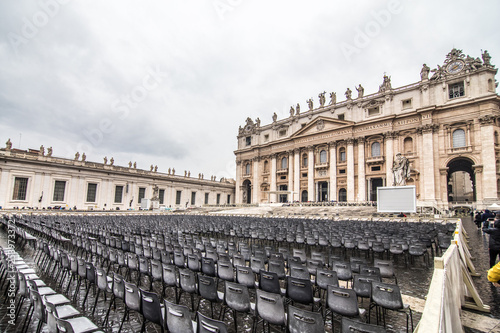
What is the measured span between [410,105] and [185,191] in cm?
4370

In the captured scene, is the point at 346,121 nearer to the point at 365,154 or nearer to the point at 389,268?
the point at 365,154

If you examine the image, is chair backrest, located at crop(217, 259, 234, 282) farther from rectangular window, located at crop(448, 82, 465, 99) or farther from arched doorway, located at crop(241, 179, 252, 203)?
arched doorway, located at crop(241, 179, 252, 203)

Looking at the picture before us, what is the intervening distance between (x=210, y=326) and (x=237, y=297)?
1.45 meters

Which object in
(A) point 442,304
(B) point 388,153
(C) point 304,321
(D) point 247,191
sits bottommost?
(C) point 304,321

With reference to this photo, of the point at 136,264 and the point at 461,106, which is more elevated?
the point at 461,106

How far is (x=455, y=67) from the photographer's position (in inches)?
1320

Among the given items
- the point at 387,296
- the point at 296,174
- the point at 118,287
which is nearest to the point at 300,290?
the point at 387,296

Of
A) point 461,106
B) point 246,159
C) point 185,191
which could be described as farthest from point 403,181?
point 185,191

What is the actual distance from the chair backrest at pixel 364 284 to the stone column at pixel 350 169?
37291 millimetres

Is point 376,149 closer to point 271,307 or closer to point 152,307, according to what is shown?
point 271,307

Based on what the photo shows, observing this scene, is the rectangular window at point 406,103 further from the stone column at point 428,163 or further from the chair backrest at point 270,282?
the chair backrest at point 270,282

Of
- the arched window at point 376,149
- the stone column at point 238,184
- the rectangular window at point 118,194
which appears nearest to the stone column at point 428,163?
the arched window at point 376,149

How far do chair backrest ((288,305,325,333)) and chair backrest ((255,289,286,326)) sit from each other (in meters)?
0.37

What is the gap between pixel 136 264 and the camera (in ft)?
20.5
